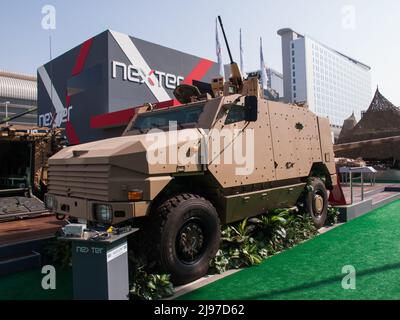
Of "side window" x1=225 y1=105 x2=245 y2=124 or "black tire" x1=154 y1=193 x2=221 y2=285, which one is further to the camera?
"side window" x1=225 y1=105 x2=245 y2=124

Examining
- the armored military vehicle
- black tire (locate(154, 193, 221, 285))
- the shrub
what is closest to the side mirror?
the armored military vehicle

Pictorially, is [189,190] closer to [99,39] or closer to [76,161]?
[76,161]

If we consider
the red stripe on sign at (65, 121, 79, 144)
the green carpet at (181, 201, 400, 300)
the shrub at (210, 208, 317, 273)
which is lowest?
the green carpet at (181, 201, 400, 300)

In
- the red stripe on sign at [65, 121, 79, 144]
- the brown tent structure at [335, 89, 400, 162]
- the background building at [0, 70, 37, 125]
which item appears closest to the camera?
the red stripe on sign at [65, 121, 79, 144]

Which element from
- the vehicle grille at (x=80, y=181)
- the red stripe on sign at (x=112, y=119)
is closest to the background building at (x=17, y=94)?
the red stripe on sign at (x=112, y=119)

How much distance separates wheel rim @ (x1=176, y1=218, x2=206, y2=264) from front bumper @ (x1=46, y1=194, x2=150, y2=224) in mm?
617

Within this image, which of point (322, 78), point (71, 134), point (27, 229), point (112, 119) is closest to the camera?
point (27, 229)

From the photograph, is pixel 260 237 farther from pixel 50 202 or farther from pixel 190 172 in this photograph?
pixel 50 202

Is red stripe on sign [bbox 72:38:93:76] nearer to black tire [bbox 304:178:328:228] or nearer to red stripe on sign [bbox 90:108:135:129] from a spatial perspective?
red stripe on sign [bbox 90:108:135:129]

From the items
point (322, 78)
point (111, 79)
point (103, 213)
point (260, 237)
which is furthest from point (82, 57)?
point (322, 78)

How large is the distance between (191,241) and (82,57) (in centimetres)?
1700

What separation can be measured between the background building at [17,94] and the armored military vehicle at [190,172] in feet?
179

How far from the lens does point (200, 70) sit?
21438 mm

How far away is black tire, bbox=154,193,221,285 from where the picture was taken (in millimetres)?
4035
